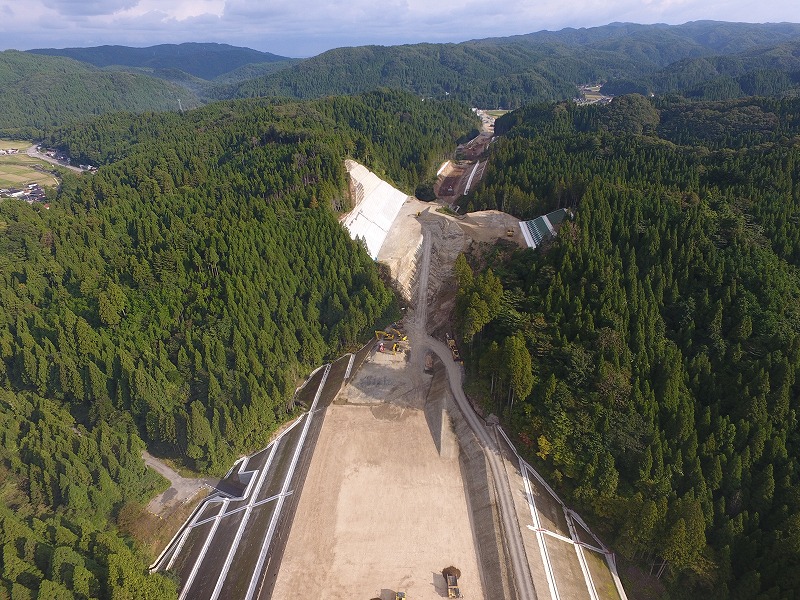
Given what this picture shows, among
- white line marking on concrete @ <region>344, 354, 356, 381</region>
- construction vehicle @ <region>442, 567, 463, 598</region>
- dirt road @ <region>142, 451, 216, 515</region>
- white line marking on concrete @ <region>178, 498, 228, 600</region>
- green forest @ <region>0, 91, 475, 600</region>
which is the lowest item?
white line marking on concrete @ <region>178, 498, 228, 600</region>

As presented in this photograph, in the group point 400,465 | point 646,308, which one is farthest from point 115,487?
point 646,308

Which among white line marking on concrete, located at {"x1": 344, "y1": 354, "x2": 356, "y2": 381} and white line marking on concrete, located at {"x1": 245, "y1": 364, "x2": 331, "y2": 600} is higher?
white line marking on concrete, located at {"x1": 344, "y1": 354, "x2": 356, "y2": 381}

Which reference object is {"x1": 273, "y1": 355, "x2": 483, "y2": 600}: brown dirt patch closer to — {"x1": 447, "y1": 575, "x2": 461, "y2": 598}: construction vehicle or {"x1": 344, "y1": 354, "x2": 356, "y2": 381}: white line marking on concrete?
{"x1": 447, "y1": 575, "x2": 461, "y2": 598}: construction vehicle

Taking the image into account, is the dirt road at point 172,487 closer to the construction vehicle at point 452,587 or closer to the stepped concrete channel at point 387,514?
the stepped concrete channel at point 387,514

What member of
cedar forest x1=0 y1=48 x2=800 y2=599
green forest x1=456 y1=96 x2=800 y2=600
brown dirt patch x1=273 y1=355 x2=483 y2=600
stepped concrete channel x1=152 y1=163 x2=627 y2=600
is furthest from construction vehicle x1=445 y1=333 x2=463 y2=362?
brown dirt patch x1=273 y1=355 x2=483 y2=600

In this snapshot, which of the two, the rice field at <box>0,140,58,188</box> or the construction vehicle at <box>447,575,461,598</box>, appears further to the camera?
the rice field at <box>0,140,58,188</box>

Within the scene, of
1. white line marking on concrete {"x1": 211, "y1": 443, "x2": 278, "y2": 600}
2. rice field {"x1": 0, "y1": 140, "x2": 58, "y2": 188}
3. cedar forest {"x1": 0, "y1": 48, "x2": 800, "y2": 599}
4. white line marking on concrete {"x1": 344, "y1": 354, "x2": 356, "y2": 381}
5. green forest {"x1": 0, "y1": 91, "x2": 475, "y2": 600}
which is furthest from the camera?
rice field {"x1": 0, "y1": 140, "x2": 58, "y2": 188}

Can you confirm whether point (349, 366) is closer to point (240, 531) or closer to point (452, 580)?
point (240, 531)

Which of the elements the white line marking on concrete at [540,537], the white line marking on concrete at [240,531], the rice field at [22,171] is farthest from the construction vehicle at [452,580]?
the rice field at [22,171]
